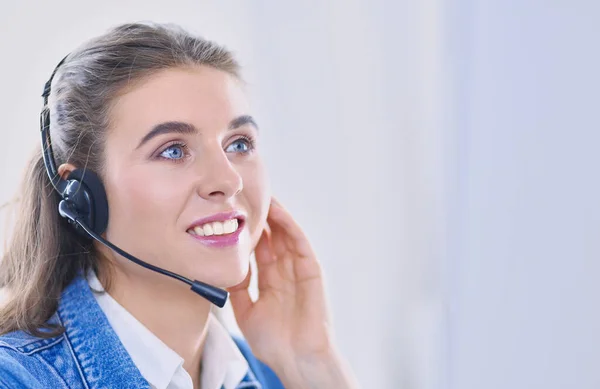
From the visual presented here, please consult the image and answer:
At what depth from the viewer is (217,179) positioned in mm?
1264

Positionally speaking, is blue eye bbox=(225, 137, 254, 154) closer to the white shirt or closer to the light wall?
the white shirt

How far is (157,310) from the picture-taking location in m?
1.36

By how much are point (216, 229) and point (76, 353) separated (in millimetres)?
342

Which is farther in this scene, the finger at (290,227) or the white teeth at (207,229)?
the finger at (290,227)

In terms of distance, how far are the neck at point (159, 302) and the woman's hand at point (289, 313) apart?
0.23 metres

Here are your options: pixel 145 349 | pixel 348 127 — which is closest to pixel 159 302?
pixel 145 349

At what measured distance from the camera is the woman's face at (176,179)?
4.09ft

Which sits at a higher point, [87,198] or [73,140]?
[73,140]

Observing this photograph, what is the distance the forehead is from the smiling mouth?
18 centimetres

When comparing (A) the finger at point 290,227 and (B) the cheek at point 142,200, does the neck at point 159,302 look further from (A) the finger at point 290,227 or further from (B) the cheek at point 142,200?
(A) the finger at point 290,227

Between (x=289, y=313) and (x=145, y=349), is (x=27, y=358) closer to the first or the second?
(x=145, y=349)

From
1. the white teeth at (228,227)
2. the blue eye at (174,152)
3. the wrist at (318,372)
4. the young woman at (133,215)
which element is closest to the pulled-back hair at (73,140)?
the young woman at (133,215)

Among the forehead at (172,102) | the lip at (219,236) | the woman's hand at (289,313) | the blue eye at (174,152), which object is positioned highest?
→ the forehead at (172,102)

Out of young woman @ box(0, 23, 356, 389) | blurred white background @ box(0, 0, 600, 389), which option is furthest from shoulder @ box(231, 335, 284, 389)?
blurred white background @ box(0, 0, 600, 389)
